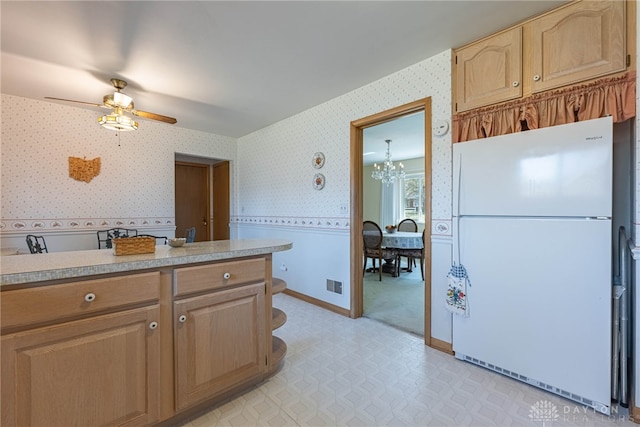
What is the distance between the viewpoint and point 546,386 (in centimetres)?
174

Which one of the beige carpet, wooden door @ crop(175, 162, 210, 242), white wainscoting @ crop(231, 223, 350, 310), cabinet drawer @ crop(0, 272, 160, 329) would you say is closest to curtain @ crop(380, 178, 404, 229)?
the beige carpet

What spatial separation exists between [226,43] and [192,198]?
3.85 meters

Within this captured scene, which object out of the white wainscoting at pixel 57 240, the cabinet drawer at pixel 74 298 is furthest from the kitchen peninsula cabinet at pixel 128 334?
the white wainscoting at pixel 57 240

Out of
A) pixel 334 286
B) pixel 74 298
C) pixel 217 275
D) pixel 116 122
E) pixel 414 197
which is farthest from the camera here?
pixel 414 197

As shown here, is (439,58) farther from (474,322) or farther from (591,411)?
(591,411)

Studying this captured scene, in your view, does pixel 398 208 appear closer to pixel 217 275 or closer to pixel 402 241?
pixel 402 241

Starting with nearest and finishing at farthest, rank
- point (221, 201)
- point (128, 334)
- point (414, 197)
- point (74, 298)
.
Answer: point (74, 298) → point (128, 334) → point (221, 201) → point (414, 197)

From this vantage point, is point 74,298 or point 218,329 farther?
point 218,329

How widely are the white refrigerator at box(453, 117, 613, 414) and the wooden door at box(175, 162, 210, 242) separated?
4.72m

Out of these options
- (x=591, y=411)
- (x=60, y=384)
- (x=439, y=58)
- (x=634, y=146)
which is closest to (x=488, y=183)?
(x=634, y=146)

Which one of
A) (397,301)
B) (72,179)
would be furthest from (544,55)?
(72,179)

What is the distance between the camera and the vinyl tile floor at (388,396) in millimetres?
1522

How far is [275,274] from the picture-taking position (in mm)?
4152

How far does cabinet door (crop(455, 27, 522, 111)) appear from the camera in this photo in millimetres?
1967
